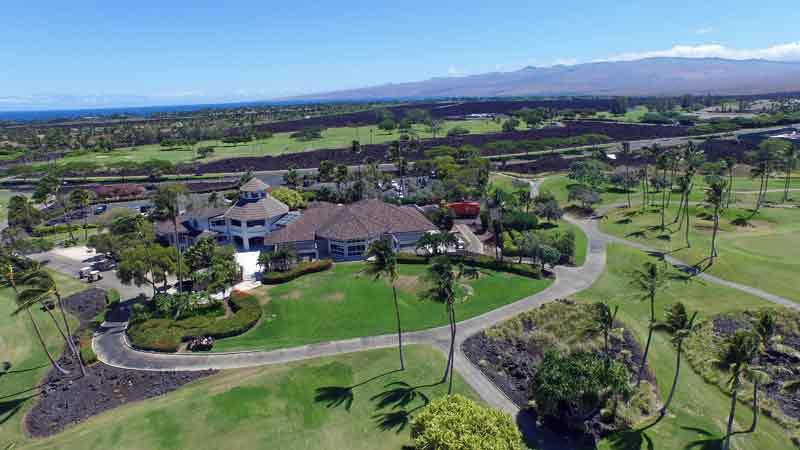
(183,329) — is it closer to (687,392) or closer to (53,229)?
(687,392)

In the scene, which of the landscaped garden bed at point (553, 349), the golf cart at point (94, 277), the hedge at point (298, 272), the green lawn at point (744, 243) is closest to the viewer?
the landscaped garden bed at point (553, 349)

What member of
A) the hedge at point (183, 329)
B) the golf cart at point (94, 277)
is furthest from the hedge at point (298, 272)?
the golf cart at point (94, 277)

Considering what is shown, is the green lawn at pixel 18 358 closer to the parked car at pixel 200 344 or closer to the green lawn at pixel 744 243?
the parked car at pixel 200 344

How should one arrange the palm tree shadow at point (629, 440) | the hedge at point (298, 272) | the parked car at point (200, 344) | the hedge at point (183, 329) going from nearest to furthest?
the palm tree shadow at point (629, 440) → the parked car at point (200, 344) → the hedge at point (183, 329) → the hedge at point (298, 272)

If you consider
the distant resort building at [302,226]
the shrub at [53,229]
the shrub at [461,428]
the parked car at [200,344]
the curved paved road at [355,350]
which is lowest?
the curved paved road at [355,350]

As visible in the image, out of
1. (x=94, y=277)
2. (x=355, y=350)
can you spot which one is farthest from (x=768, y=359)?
A: (x=94, y=277)

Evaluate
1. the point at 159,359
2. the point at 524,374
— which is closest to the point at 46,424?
the point at 159,359

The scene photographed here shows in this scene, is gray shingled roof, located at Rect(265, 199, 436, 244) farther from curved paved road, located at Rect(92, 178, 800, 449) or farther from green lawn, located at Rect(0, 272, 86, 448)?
green lawn, located at Rect(0, 272, 86, 448)
